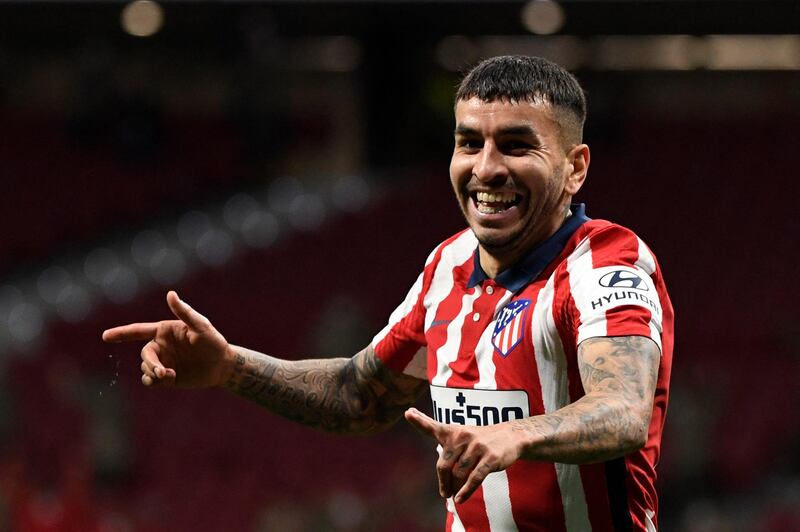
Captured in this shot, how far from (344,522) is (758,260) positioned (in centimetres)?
552

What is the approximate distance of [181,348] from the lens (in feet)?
11.1

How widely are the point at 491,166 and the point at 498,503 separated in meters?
0.72

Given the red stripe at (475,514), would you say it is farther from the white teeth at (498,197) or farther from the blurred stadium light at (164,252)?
the blurred stadium light at (164,252)

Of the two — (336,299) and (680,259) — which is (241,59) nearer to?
(336,299)

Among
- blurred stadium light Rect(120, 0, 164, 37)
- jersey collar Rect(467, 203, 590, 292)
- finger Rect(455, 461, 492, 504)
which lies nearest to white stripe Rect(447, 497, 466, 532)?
jersey collar Rect(467, 203, 590, 292)

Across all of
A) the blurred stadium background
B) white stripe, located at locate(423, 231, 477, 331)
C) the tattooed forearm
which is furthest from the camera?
the blurred stadium background

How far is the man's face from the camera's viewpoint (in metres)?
2.96

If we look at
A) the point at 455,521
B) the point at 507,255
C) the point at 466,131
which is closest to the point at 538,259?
the point at 507,255

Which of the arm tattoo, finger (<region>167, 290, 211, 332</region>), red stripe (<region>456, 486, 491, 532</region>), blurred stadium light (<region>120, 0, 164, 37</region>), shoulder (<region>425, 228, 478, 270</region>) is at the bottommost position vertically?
red stripe (<region>456, 486, 491, 532</region>)

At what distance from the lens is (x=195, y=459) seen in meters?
10.6

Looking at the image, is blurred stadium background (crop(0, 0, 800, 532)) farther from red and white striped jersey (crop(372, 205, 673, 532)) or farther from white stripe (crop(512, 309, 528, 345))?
white stripe (crop(512, 309, 528, 345))

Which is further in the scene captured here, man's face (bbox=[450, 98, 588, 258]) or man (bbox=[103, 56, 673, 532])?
man's face (bbox=[450, 98, 588, 258])

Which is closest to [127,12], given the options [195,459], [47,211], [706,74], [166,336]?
[47,211]

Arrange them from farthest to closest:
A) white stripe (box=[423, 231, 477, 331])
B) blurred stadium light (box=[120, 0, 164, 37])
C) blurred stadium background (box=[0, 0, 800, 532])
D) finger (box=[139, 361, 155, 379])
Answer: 1. blurred stadium light (box=[120, 0, 164, 37])
2. blurred stadium background (box=[0, 0, 800, 532])
3. white stripe (box=[423, 231, 477, 331])
4. finger (box=[139, 361, 155, 379])
